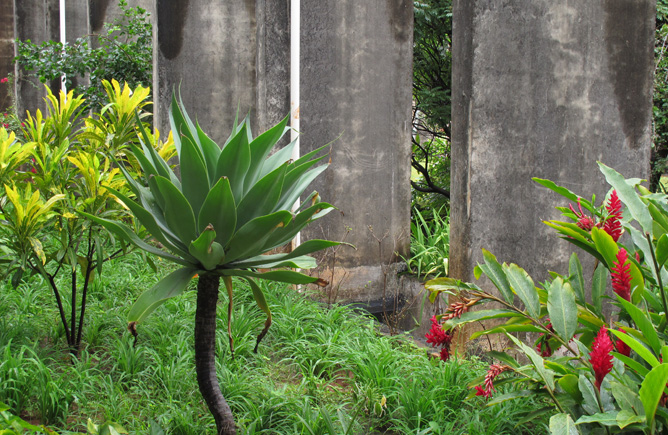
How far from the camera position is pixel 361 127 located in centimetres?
570

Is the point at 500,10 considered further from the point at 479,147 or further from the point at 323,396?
the point at 323,396

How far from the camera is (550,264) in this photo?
3.82 meters

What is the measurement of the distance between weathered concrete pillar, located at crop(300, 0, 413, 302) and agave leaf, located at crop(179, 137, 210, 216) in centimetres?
321

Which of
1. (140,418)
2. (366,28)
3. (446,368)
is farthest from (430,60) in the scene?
(140,418)

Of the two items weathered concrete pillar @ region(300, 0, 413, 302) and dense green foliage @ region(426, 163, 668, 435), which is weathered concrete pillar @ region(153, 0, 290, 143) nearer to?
weathered concrete pillar @ region(300, 0, 413, 302)

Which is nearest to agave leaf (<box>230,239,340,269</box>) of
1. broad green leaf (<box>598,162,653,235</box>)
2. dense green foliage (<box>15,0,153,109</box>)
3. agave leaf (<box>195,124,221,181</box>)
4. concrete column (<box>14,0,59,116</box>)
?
agave leaf (<box>195,124,221,181</box>)

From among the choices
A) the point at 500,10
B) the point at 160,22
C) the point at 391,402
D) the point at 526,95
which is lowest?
the point at 391,402

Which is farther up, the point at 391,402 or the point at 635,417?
the point at 635,417

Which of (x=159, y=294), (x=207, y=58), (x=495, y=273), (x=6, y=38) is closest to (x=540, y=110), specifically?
(x=495, y=273)

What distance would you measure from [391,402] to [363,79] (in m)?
3.44

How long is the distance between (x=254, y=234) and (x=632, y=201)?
1.23 m

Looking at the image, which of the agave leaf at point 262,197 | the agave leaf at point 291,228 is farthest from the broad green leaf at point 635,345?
the agave leaf at point 262,197

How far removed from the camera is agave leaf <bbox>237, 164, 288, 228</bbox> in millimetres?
2174

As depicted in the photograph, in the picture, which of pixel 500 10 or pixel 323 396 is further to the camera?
pixel 500 10
